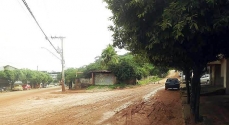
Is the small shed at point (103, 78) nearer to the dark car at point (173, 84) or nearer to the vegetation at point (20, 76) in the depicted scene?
the dark car at point (173, 84)

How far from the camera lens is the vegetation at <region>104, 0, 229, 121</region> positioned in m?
7.23

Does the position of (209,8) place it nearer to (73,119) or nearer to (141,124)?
(141,124)

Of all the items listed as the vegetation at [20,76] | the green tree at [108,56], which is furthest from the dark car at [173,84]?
the vegetation at [20,76]

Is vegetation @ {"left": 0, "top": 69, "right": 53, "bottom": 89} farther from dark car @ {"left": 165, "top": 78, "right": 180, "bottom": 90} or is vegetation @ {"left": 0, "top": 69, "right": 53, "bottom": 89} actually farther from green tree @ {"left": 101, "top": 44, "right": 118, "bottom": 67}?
dark car @ {"left": 165, "top": 78, "right": 180, "bottom": 90}

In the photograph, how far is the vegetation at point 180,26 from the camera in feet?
23.7

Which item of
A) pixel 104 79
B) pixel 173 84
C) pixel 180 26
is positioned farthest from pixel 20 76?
pixel 180 26

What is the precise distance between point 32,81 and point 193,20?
65223 millimetres

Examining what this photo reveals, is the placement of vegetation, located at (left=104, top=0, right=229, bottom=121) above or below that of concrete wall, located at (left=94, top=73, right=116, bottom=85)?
above

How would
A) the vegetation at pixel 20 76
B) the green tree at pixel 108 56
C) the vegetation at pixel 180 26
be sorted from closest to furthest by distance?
the vegetation at pixel 180 26 < the green tree at pixel 108 56 < the vegetation at pixel 20 76

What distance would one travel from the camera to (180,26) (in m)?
6.99

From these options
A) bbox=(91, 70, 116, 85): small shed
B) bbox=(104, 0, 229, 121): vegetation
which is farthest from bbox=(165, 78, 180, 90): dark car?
bbox=(104, 0, 229, 121): vegetation

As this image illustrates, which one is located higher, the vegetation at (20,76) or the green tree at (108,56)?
the green tree at (108,56)

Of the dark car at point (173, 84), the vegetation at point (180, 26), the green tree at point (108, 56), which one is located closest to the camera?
the vegetation at point (180, 26)

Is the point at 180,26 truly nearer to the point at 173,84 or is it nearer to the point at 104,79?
the point at 173,84
